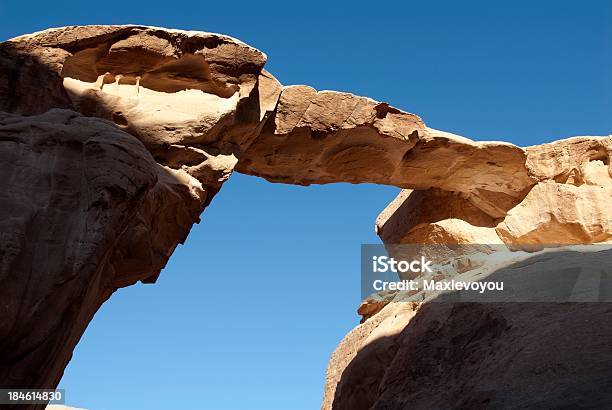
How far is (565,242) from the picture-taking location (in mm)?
14414

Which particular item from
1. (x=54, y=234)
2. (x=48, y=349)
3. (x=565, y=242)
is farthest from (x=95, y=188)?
(x=565, y=242)

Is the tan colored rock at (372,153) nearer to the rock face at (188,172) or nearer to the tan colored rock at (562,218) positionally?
the rock face at (188,172)

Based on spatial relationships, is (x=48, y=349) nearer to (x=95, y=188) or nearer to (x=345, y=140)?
(x=95, y=188)

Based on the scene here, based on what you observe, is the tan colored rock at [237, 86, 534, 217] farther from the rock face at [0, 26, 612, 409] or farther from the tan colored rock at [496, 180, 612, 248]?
the tan colored rock at [496, 180, 612, 248]

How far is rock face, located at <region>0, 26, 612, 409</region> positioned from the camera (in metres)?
7.64

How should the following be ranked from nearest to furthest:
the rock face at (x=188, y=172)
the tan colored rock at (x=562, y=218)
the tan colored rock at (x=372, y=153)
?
the rock face at (x=188, y=172) < the tan colored rock at (x=372, y=153) < the tan colored rock at (x=562, y=218)

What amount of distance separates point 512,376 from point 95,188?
12.7 ft

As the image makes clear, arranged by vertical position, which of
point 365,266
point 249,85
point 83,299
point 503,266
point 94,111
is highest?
point 249,85

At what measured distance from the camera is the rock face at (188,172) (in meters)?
7.64

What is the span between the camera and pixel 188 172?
11.5 metres

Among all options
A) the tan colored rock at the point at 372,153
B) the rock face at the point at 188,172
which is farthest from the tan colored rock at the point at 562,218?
the tan colored rock at the point at 372,153

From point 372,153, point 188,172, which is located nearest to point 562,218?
point 372,153

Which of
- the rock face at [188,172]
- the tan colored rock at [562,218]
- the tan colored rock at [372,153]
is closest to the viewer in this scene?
the rock face at [188,172]

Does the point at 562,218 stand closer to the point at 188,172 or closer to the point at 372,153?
the point at 372,153
